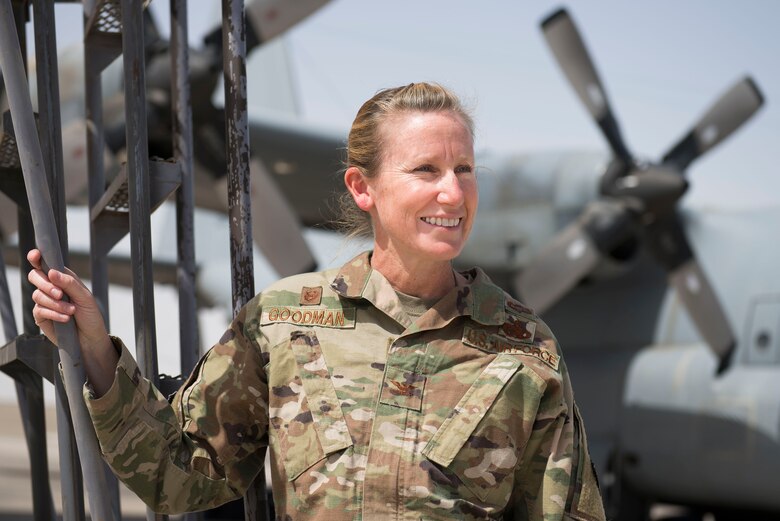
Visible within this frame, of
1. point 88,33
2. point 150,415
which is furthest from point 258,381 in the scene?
point 88,33

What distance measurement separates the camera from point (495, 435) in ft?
5.99

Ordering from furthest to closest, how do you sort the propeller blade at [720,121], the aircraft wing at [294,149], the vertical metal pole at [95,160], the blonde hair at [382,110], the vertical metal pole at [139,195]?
the aircraft wing at [294,149], the propeller blade at [720,121], the vertical metal pole at [95,160], the vertical metal pole at [139,195], the blonde hair at [382,110]

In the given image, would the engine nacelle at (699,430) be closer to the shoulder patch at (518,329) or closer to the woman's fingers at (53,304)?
the shoulder patch at (518,329)

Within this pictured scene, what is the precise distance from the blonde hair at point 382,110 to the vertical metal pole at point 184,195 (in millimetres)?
612

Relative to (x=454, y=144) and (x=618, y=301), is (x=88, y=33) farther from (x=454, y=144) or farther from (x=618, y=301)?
(x=618, y=301)

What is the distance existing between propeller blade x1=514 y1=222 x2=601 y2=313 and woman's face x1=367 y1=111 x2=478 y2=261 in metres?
7.54

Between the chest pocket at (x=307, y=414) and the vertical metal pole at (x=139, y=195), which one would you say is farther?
the vertical metal pole at (x=139, y=195)

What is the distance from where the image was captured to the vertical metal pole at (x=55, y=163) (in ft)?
7.21

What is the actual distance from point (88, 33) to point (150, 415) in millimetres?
1273

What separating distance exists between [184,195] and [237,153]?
0.91 feet

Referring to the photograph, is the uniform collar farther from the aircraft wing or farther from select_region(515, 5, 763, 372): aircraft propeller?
the aircraft wing

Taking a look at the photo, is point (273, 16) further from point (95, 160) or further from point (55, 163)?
point (55, 163)

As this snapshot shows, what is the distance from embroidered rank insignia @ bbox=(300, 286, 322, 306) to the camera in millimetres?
1999

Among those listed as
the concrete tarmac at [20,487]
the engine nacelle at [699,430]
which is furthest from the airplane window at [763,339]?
the concrete tarmac at [20,487]
